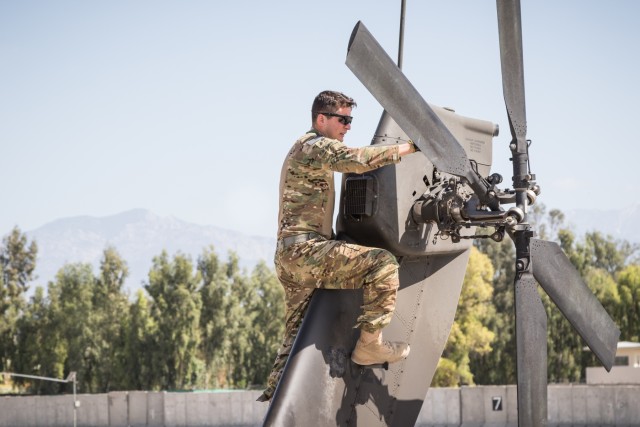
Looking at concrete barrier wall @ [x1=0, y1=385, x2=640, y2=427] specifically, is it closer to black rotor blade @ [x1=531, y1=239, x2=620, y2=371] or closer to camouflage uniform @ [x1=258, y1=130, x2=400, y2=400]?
black rotor blade @ [x1=531, y1=239, x2=620, y2=371]

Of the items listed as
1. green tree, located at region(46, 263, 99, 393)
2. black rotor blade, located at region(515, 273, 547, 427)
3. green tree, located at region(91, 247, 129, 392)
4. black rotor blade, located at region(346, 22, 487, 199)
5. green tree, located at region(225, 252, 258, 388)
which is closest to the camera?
black rotor blade, located at region(346, 22, 487, 199)

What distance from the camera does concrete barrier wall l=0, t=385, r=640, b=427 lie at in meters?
34.3

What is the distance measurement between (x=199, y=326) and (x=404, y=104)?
7818 centimetres

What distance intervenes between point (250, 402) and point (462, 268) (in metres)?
30.0

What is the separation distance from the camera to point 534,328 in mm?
8008

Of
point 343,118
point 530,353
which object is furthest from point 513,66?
point 530,353

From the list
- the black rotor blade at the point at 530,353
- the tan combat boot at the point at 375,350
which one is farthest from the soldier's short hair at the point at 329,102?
the black rotor blade at the point at 530,353

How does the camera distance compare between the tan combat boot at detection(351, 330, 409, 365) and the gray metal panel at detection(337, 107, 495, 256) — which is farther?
the gray metal panel at detection(337, 107, 495, 256)

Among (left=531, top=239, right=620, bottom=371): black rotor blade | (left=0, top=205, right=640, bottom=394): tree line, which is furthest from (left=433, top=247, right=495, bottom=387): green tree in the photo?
(left=531, top=239, right=620, bottom=371): black rotor blade

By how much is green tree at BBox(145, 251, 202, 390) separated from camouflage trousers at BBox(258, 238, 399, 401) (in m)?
72.9

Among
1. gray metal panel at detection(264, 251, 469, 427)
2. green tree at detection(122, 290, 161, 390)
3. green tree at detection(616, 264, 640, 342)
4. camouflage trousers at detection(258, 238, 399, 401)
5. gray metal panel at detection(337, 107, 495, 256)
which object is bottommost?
green tree at detection(122, 290, 161, 390)

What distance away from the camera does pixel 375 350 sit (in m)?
8.32

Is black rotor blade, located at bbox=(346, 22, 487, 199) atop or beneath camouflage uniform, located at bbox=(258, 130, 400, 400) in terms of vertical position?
atop

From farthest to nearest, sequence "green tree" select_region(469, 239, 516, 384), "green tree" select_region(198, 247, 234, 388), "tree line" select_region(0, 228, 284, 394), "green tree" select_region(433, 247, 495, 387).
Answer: "green tree" select_region(198, 247, 234, 388)
"tree line" select_region(0, 228, 284, 394)
"green tree" select_region(469, 239, 516, 384)
"green tree" select_region(433, 247, 495, 387)
